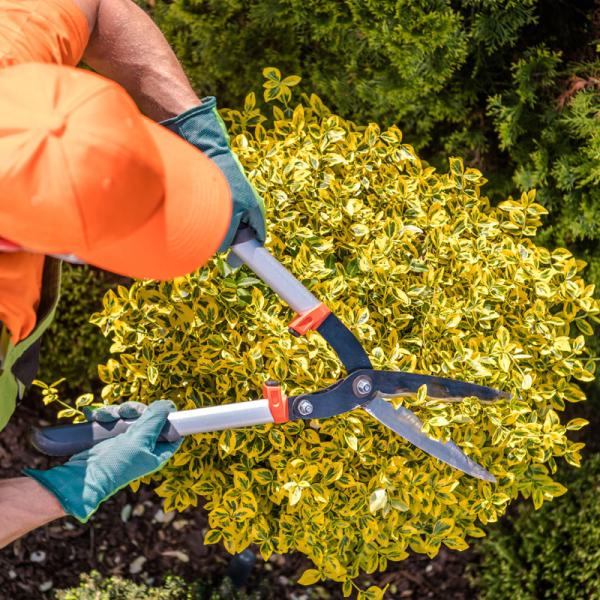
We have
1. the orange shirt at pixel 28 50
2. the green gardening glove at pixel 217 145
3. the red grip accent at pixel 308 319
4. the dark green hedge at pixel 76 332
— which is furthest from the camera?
the dark green hedge at pixel 76 332

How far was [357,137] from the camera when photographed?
3.07 metres

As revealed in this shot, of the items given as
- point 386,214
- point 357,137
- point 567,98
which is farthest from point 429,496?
point 567,98

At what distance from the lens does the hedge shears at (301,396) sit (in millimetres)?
2305

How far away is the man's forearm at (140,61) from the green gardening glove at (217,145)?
14 centimetres

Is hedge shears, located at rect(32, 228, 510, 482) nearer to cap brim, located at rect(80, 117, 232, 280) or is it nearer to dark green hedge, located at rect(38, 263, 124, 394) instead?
cap brim, located at rect(80, 117, 232, 280)

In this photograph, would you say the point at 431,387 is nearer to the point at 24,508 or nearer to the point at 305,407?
the point at 305,407

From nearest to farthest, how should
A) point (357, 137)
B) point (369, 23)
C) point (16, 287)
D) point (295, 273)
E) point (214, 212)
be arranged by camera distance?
point (214, 212) < point (16, 287) < point (295, 273) < point (357, 137) < point (369, 23)

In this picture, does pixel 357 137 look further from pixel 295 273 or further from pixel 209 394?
pixel 209 394

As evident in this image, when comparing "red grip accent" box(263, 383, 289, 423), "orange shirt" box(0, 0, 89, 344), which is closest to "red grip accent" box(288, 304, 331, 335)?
"red grip accent" box(263, 383, 289, 423)

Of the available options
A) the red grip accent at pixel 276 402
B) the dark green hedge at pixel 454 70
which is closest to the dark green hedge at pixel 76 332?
the dark green hedge at pixel 454 70

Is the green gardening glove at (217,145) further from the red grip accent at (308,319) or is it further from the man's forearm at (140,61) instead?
the red grip accent at (308,319)

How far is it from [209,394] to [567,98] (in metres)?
1.97

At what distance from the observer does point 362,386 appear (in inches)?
93.1

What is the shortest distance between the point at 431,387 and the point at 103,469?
3.24 feet
